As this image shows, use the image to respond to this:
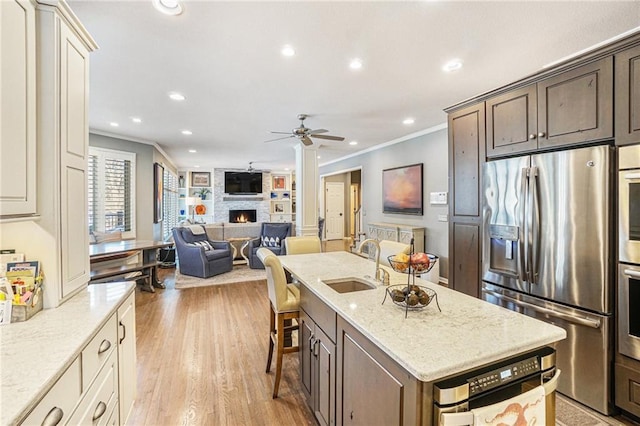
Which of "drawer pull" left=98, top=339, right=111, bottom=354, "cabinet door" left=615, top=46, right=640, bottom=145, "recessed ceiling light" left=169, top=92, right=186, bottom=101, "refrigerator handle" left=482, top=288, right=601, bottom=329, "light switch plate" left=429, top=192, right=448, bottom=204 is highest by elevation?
"recessed ceiling light" left=169, top=92, right=186, bottom=101

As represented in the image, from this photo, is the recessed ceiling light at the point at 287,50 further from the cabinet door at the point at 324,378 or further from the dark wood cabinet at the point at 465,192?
the cabinet door at the point at 324,378

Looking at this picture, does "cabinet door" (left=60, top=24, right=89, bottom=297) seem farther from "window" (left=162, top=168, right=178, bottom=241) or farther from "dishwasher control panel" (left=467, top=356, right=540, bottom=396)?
"window" (left=162, top=168, right=178, bottom=241)

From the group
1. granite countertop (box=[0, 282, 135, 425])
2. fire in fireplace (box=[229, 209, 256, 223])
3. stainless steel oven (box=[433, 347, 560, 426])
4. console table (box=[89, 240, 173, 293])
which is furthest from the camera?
fire in fireplace (box=[229, 209, 256, 223])

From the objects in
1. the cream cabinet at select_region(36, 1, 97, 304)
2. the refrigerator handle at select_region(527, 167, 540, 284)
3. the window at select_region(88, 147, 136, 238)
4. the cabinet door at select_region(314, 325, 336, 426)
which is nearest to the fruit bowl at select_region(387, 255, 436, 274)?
the cabinet door at select_region(314, 325, 336, 426)

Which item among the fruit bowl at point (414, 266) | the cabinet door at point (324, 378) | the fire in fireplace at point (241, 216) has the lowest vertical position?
the cabinet door at point (324, 378)

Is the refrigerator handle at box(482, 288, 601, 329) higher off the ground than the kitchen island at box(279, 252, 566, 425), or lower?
lower

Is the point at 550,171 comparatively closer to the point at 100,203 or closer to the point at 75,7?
the point at 75,7

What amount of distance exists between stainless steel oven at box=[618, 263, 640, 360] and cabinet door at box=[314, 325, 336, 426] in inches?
75.6

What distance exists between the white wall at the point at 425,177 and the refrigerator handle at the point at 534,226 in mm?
2526

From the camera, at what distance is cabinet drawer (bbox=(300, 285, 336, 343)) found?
1.63 metres

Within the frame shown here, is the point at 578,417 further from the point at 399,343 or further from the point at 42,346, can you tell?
the point at 42,346

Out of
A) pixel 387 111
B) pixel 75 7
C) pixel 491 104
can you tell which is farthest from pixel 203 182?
pixel 491 104

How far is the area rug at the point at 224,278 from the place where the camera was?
5.29 m

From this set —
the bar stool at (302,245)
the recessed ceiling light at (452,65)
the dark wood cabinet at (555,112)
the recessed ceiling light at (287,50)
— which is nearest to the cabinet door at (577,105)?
the dark wood cabinet at (555,112)
